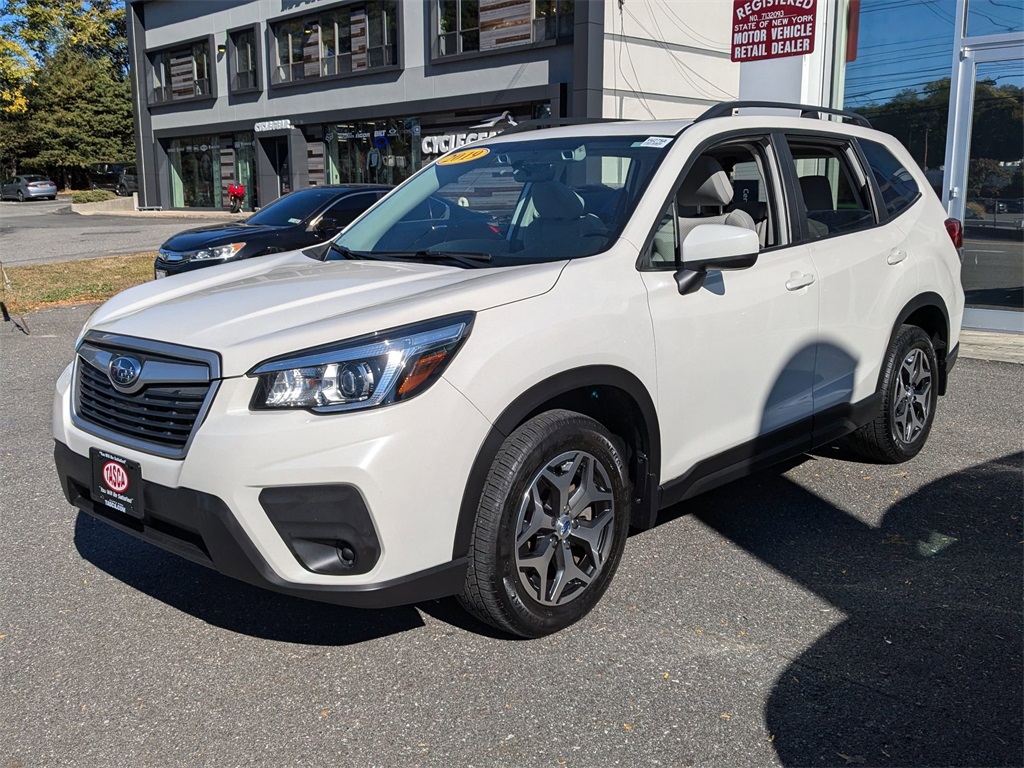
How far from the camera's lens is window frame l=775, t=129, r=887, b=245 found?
14.7ft

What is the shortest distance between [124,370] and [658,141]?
7.57 feet

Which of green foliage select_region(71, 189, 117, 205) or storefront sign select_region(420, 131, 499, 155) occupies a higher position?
storefront sign select_region(420, 131, 499, 155)

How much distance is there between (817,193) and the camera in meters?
4.75

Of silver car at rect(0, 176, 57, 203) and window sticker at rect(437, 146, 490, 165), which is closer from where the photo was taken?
window sticker at rect(437, 146, 490, 165)

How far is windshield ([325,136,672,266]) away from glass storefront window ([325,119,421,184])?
Result: 80.5 ft

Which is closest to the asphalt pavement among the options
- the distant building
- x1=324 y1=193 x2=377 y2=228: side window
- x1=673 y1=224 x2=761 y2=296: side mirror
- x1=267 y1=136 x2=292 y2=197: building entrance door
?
x1=673 y1=224 x2=761 y2=296: side mirror

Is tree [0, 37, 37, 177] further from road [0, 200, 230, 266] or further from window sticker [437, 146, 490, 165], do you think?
window sticker [437, 146, 490, 165]

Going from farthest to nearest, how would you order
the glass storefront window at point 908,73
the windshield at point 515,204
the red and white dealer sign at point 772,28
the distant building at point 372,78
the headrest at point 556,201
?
the distant building at point 372,78 < the red and white dealer sign at point 772,28 < the glass storefront window at point 908,73 < the headrest at point 556,201 < the windshield at point 515,204

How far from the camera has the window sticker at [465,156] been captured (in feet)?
15.2

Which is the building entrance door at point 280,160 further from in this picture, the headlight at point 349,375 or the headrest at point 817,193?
the headlight at point 349,375

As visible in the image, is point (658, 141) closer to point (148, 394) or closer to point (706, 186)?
point (706, 186)

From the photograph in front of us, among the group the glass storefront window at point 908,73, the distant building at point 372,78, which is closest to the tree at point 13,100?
the distant building at point 372,78

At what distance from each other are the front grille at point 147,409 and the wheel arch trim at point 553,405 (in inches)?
34.8

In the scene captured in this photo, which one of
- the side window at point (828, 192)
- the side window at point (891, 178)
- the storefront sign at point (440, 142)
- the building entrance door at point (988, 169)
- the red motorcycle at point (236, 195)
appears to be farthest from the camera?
the red motorcycle at point (236, 195)
